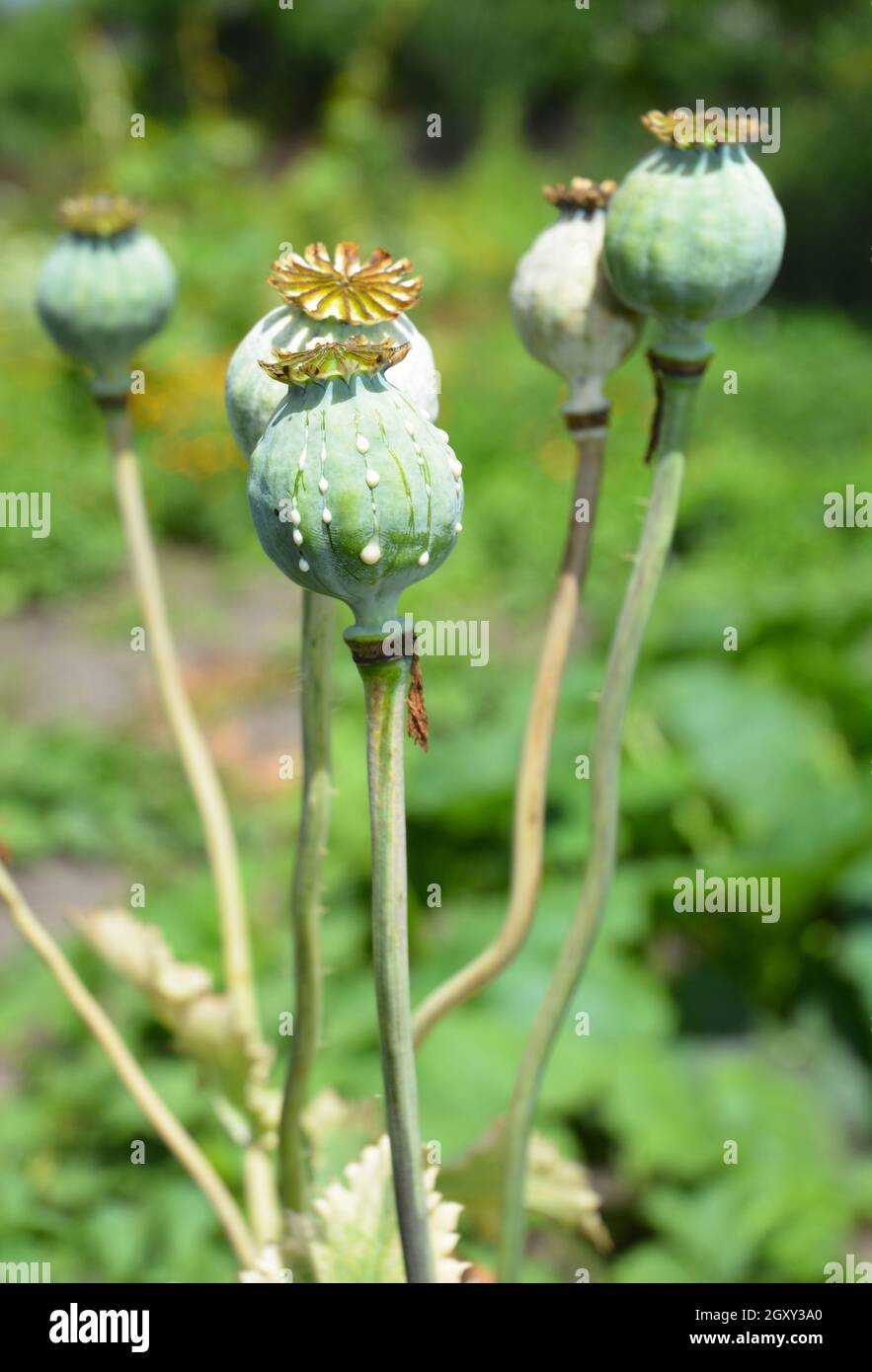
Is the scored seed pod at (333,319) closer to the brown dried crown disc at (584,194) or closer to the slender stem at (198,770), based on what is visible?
the brown dried crown disc at (584,194)

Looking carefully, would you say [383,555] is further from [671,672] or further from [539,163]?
[539,163]

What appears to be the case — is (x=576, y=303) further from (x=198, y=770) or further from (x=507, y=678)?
(x=507, y=678)

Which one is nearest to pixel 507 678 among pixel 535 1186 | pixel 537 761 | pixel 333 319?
pixel 535 1186

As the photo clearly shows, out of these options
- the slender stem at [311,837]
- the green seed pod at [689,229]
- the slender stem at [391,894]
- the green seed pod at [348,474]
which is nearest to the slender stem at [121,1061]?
the slender stem at [311,837]

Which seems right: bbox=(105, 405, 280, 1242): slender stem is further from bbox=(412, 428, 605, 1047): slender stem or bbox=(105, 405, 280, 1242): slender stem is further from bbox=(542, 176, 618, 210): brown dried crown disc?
bbox=(542, 176, 618, 210): brown dried crown disc

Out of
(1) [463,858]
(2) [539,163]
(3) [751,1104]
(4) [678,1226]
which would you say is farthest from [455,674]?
(2) [539,163]

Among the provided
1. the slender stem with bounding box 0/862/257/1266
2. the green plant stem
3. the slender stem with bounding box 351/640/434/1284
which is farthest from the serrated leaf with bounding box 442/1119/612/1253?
the slender stem with bounding box 351/640/434/1284
